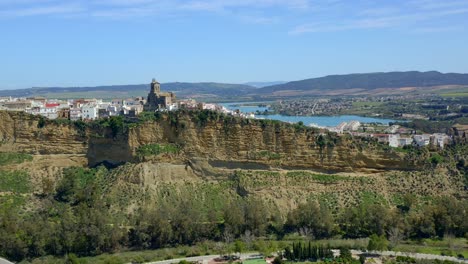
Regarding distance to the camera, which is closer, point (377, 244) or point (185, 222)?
point (377, 244)

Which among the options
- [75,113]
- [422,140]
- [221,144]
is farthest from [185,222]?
[422,140]

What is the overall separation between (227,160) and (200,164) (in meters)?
2.45

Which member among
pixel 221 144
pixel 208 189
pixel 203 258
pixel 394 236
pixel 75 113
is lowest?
pixel 203 258

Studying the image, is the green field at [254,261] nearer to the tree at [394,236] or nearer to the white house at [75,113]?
the tree at [394,236]

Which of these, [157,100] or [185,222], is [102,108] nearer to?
[157,100]

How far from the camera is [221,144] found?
49719 mm

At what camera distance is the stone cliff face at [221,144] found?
4869 centimetres

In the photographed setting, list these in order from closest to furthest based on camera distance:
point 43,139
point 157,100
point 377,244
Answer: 1. point 377,244
2. point 43,139
3. point 157,100

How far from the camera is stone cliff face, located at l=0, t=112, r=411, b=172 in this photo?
4869 cm

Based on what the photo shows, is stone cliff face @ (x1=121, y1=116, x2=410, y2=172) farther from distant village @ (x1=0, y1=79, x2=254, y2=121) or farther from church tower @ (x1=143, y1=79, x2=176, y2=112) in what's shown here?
church tower @ (x1=143, y1=79, x2=176, y2=112)

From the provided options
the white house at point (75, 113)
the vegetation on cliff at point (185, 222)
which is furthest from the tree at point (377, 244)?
the white house at point (75, 113)

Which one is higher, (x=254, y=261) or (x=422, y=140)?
(x=422, y=140)

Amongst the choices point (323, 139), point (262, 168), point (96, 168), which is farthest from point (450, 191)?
point (96, 168)

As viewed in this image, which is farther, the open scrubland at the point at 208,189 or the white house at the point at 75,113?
the white house at the point at 75,113
